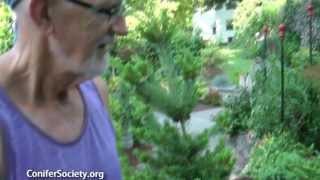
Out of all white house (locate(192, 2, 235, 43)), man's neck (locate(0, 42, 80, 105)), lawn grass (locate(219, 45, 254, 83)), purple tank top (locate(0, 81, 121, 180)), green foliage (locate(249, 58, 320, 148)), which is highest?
white house (locate(192, 2, 235, 43))

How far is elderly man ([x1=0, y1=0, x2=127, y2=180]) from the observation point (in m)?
0.76

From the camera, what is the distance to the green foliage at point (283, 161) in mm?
3535

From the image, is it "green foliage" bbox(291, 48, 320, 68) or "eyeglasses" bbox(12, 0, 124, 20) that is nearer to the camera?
"eyeglasses" bbox(12, 0, 124, 20)

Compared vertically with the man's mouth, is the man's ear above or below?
above

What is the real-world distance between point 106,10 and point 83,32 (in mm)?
42

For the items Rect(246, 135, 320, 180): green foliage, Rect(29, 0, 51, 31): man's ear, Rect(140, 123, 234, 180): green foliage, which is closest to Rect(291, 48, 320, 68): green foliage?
Rect(246, 135, 320, 180): green foliage

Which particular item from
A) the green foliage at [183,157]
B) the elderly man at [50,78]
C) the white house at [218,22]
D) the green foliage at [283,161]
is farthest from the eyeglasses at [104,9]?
the white house at [218,22]

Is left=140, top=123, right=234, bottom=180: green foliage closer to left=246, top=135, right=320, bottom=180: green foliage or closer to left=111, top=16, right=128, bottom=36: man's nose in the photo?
left=246, top=135, right=320, bottom=180: green foliage

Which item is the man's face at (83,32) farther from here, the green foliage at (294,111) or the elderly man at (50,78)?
the green foliage at (294,111)

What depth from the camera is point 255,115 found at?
5.09 metres

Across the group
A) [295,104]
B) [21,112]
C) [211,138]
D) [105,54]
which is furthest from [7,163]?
[295,104]

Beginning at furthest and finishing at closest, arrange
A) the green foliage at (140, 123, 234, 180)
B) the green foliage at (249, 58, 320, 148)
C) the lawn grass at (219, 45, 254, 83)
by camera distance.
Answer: the lawn grass at (219, 45, 254, 83) → the green foliage at (249, 58, 320, 148) → the green foliage at (140, 123, 234, 180)

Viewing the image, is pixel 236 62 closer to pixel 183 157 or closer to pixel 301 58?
pixel 301 58

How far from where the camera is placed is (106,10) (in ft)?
2.54
